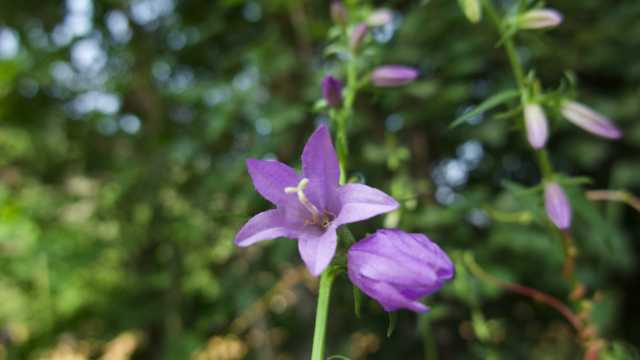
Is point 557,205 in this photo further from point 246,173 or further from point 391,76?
point 246,173

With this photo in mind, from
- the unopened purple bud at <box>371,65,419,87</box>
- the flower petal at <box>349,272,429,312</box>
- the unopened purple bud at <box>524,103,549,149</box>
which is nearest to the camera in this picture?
the flower petal at <box>349,272,429,312</box>

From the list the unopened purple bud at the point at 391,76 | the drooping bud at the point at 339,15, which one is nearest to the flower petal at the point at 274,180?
the unopened purple bud at the point at 391,76

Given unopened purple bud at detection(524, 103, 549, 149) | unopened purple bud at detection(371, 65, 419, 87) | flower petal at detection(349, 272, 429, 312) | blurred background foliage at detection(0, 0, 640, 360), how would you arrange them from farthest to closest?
blurred background foliage at detection(0, 0, 640, 360), unopened purple bud at detection(371, 65, 419, 87), unopened purple bud at detection(524, 103, 549, 149), flower petal at detection(349, 272, 429, 312)

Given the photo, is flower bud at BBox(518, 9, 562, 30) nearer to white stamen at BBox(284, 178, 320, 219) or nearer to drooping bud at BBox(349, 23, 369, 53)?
drooping bud at BBox(349, 23, 369, 53)

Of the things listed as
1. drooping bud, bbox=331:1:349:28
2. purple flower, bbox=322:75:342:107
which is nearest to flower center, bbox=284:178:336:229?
purple flower, bbox=322:75:342:107

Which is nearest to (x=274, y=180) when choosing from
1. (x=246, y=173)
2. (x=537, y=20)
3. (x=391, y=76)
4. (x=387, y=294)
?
(x=387, y=294)

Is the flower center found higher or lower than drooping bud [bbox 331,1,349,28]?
lower

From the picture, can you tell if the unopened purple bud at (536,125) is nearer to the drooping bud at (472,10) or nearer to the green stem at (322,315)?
the drooping bud at (472,10)
